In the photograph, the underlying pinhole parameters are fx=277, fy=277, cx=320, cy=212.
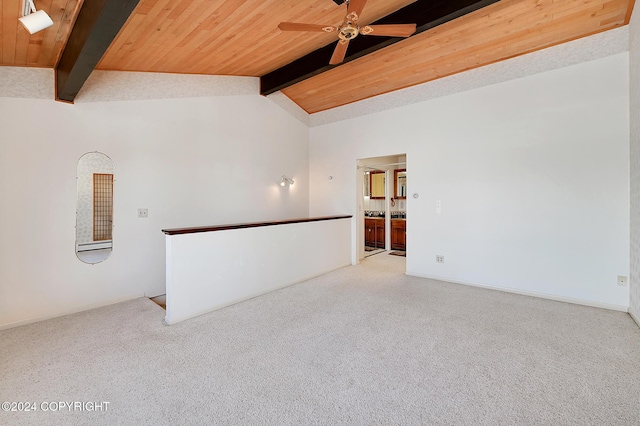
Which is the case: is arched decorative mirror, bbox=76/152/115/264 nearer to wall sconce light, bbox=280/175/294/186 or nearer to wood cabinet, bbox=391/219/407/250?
wall sconce light, bbox=280/175/294/186

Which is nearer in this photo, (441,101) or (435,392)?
(435,392)

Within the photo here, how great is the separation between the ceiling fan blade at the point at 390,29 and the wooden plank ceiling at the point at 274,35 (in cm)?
59

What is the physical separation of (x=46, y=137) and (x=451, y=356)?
467cm

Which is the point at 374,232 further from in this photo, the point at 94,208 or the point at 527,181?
the point at 94,208

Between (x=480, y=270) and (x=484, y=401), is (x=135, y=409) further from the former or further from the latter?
(x=480, y=270)

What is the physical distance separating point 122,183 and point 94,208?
0.43m

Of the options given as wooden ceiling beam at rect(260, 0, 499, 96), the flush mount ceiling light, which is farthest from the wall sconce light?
the flush mount ceiling light

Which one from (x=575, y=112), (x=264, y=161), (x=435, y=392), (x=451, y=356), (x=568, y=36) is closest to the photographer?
(x=435, y=392)

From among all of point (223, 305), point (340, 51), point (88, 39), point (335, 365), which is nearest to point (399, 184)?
point (340, 51)

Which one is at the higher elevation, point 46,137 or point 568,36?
point 568,36

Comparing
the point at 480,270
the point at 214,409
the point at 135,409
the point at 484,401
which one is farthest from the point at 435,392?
the point at 480,270

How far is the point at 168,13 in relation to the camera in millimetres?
2574

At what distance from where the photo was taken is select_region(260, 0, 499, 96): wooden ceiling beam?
8.86ft

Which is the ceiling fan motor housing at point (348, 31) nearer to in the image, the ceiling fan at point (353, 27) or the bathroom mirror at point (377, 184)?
the ceiling fan at point (353, 27)
